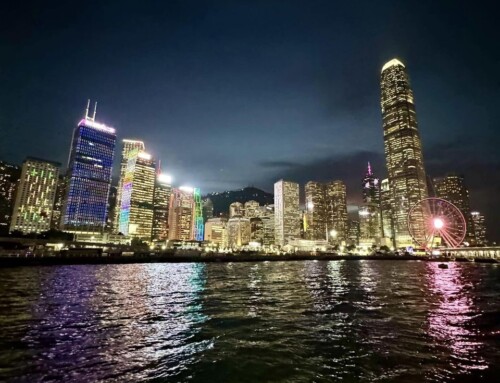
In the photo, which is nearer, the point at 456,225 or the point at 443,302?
the point at 443,302

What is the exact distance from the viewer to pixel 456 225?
146 metres

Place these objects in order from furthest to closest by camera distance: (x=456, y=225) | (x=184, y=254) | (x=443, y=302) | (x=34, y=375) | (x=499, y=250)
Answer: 1. (x=499, y=250)
2. (x=184, y=254)
3. (x=456, y=225)
4. (x=443, y=302)
5. (x=34, y=375)

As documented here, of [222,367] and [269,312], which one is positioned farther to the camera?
[269,312]

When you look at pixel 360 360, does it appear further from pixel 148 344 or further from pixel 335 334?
pixel 148 344

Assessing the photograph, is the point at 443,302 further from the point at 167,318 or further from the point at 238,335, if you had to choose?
the point at 167,318

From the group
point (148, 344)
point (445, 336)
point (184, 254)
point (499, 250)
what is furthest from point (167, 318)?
point (499, 250)

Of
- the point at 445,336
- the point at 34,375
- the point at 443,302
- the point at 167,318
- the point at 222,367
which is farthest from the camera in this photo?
the point at 443,302

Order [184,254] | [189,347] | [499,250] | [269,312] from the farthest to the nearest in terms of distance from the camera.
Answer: [499,250], [184,254], [269,312], [189,347]

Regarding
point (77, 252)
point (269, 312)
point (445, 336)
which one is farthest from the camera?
point (77, 252)

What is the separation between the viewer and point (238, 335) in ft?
56.3

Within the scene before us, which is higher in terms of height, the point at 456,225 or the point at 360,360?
the point at 456,225

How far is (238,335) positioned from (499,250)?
728 feet

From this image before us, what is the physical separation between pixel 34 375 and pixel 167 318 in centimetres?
1092

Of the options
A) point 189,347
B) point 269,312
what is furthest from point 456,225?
point 189,347
